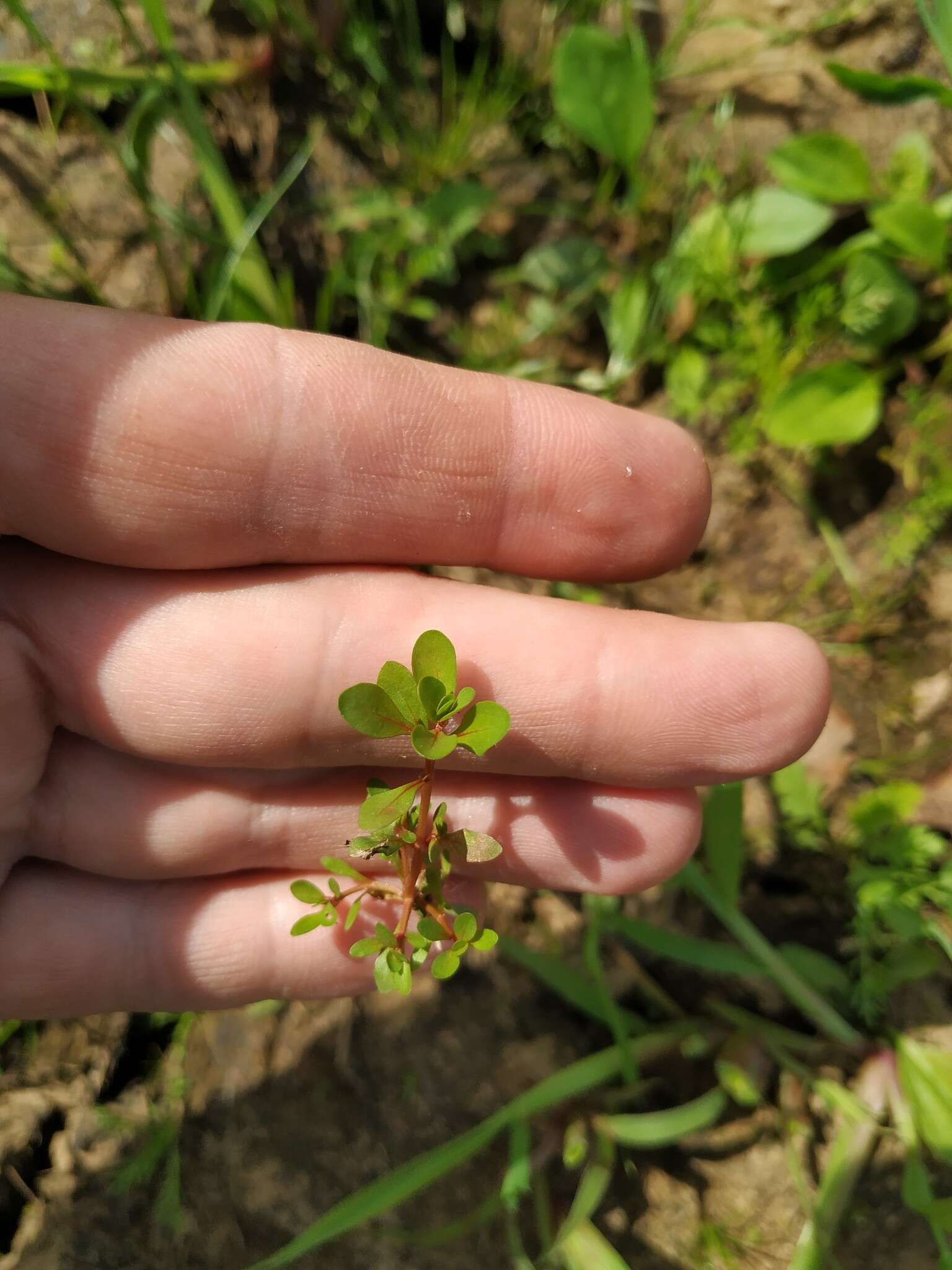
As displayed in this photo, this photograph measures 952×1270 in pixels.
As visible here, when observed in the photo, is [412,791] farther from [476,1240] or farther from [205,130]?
[205,130]

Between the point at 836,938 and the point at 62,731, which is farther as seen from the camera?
the point at 836,938

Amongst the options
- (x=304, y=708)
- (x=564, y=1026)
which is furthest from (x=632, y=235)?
(x=564, y=1026)

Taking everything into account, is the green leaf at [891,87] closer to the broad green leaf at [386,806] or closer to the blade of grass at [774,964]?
the blade of grass at [774,964]

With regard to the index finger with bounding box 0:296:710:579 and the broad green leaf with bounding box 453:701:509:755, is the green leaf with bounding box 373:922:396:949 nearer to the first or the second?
the broad green leaf with bounding box 453:701:509:755

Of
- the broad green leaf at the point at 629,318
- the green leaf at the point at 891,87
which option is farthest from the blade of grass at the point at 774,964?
the green leaf at the point at 891,87

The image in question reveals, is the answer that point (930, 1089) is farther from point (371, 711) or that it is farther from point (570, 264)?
point (570, 264)

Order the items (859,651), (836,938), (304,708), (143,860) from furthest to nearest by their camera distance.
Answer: (859,651), (836,938), (143,860), (304,708)

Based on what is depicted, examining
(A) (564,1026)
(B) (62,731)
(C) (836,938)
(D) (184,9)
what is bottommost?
(A) (564,1026)

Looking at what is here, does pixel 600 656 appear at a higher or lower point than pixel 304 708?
higher
